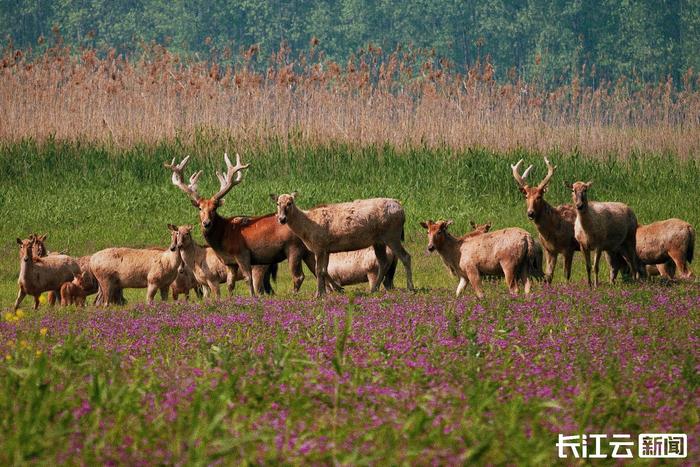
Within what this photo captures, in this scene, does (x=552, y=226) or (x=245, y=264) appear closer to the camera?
(x=245, y=264)

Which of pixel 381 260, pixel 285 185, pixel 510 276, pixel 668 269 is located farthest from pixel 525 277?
pixel 285 185

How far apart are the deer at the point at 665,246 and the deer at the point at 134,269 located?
22.7 ft

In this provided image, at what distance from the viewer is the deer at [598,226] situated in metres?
19.2

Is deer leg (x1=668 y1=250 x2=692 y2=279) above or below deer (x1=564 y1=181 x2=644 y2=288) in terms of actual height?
below

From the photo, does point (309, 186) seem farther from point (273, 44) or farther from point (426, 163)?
point (273, 44)

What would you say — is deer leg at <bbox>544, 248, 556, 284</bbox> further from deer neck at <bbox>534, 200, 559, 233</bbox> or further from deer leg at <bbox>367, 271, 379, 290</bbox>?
deer leg at <bbox>367, 271, 379, 290</bbox>

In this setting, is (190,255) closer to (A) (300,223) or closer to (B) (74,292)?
(A) (300,223)

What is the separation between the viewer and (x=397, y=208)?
19.6 m

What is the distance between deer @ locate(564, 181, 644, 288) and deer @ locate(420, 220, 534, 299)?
120 cm

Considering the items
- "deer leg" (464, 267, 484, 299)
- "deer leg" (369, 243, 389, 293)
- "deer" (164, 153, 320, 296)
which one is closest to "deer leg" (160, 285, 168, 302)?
"deer" (164, 153, 320, 296)

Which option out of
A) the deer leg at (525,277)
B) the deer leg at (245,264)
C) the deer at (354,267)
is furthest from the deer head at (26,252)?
the deer leg at (525,277)

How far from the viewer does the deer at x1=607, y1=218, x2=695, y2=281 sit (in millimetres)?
20719

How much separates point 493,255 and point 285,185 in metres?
11.0

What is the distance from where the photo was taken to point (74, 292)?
21281mm
